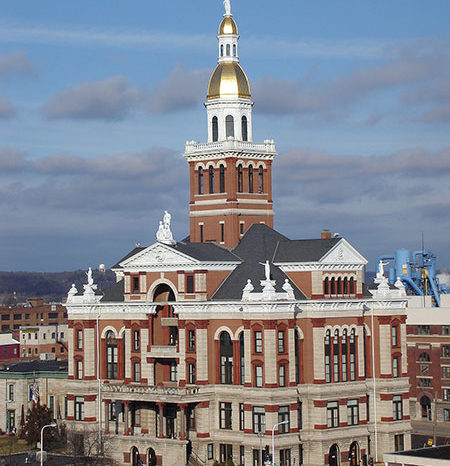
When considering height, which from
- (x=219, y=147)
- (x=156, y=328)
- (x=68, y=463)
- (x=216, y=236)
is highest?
(x=219, y=147)

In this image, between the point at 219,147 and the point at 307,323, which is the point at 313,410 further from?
the point at 219,147

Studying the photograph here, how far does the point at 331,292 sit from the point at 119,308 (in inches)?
900

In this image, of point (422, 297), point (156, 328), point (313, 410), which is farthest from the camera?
point (422, 297)

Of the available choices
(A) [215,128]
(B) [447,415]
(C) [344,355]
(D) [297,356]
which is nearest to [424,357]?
(B) [447,415]

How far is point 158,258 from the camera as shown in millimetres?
128625

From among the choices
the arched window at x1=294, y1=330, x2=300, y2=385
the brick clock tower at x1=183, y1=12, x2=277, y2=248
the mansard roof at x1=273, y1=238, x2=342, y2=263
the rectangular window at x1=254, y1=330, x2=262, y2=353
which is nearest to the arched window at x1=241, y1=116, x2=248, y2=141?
the brick clock tower at x1=183, y1=12, x2=277, y2=248

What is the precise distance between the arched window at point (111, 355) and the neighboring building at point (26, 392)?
11.9 m

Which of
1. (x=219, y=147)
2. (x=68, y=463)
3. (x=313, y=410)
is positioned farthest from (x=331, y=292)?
(x=68, y=463)

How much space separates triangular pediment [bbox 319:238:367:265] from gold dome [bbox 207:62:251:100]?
A: 70.3 ft

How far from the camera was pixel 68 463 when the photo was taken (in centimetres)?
12769

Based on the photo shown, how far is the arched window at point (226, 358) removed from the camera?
125 m

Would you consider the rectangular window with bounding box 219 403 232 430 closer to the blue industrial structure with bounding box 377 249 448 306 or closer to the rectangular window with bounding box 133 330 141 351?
the rectangular window with bounding box 133 330 141 351

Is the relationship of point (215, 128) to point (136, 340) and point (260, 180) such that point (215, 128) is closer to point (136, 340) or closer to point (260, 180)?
point (260, 180)

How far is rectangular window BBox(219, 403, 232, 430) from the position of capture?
4899 inches
